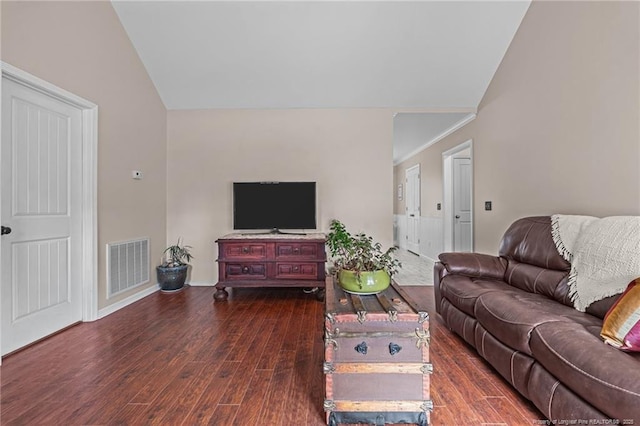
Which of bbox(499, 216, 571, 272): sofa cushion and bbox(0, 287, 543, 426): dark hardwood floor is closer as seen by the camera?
bbox(0, 287, 543, 426): dark hardwood floor

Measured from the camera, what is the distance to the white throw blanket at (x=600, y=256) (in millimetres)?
1684

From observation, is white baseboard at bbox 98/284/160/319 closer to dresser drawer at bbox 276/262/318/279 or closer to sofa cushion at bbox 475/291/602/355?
dresser drawer at bbox 276/262/318/279

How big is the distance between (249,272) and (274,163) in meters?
1.46

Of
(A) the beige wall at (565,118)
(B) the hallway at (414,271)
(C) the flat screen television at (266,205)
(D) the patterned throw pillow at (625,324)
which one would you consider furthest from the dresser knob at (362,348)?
(B) the hallway at (414,271)

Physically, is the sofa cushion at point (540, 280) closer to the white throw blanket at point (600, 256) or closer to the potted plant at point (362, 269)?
the white throw blanket at point (600, 256)

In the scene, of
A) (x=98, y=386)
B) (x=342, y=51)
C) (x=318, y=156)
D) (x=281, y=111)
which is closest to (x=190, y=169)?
(x=281, y=111)

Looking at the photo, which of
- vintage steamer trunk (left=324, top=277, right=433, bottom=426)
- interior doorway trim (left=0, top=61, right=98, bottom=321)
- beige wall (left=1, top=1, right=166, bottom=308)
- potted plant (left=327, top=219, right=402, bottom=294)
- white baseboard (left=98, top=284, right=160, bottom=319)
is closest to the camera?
vintage steamer trunk (left=324, top=277, right=433, bottom=426)

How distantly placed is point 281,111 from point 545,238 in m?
3.22

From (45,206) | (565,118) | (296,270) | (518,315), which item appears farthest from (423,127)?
(45,206)

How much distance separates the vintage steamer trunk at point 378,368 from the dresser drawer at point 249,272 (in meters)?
2.19

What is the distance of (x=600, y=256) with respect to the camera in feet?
6.04

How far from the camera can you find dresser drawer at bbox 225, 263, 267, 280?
354 cm

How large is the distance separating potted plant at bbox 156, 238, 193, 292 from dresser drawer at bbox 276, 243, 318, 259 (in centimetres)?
130

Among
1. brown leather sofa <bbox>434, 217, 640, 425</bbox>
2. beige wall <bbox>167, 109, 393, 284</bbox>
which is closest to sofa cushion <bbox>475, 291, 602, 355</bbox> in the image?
brown leather sofa <bbox>434, 217, 640, 425</bbox>
